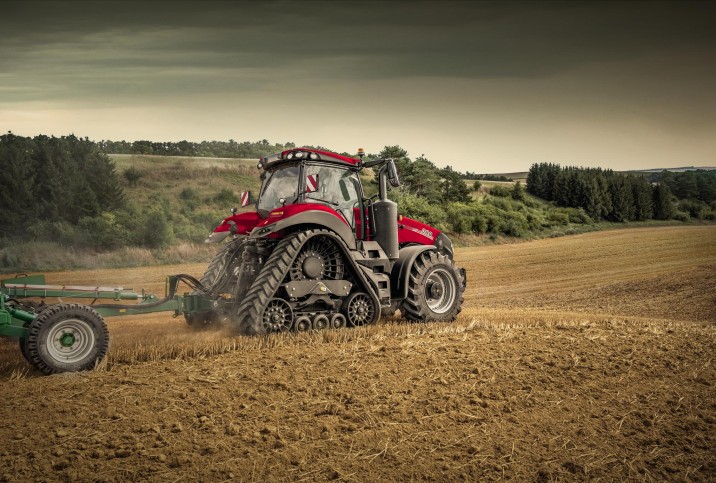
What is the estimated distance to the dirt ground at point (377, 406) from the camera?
5.26 metres

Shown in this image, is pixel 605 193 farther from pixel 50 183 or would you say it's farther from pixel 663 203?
pixel 50 183

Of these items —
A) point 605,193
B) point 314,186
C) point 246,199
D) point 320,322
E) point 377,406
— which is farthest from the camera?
point 605,193

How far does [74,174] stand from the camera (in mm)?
27875

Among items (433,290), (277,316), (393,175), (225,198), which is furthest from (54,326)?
(225,198)

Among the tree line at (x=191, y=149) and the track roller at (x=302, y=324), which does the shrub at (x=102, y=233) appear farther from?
the tree line at (x=191, y=149)

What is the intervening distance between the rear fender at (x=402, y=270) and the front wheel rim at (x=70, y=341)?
506 centimetres

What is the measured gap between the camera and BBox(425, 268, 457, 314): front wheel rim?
1139cm

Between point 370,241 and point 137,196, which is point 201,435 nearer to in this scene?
point 370,241

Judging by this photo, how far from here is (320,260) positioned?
9.73m

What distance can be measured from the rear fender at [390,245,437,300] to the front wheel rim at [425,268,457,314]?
55 centimetres

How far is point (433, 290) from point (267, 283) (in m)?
3.55

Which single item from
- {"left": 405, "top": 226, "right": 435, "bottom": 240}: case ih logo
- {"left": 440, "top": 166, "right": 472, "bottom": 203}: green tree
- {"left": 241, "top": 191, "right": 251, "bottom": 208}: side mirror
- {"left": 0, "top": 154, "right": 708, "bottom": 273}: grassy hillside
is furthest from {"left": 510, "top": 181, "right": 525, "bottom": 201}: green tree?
{"left": 241, "top": 191, "right": 251, "bottom": 208}: side mirror

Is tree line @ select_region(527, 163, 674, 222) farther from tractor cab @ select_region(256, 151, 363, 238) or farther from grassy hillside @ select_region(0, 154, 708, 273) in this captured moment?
tractor cab @ select_region(256, 151, 363, 238)

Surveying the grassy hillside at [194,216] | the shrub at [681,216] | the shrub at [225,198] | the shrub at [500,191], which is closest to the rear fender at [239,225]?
the grassy hillside at [194,216]
